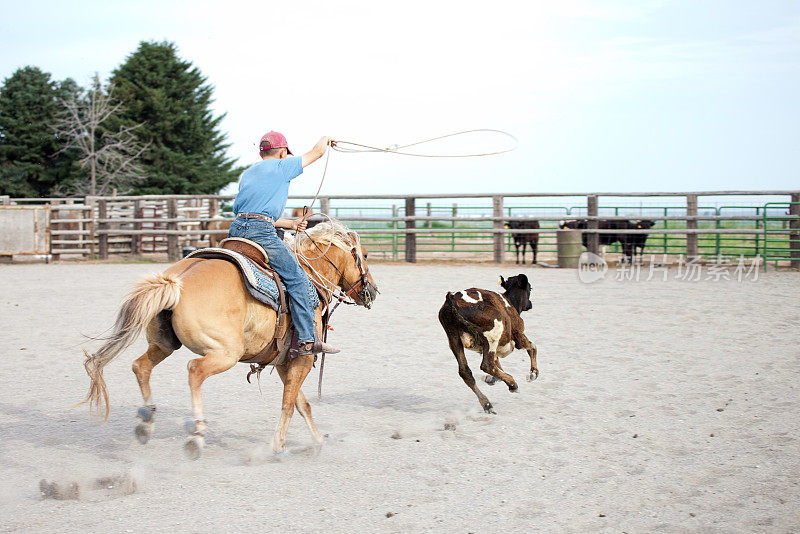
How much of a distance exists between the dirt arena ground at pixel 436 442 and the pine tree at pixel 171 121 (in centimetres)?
3717

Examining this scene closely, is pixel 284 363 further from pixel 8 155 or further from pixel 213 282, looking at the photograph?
pixel 8 155

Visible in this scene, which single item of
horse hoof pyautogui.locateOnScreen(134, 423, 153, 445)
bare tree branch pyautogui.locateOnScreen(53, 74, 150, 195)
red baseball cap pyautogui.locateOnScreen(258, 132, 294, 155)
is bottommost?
horse hoof pyautogui.locateOnScreen(134, 423, 153, 445)

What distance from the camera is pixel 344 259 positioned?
5.77 m

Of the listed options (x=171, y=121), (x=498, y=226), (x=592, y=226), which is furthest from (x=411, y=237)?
(x=171, y=121)

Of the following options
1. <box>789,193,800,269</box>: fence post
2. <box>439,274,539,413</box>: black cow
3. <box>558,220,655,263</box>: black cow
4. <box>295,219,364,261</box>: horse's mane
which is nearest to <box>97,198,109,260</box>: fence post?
<box>558,220,655,263</box>: black cow

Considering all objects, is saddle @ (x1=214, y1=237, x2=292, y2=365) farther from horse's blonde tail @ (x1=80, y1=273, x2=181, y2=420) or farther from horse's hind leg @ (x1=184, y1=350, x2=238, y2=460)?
horse's blonde tail @ (x1=80, y1=273, x2=181, y2=420)

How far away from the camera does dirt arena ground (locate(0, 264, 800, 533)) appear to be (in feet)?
12.8

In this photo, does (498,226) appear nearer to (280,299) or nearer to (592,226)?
(592,226)

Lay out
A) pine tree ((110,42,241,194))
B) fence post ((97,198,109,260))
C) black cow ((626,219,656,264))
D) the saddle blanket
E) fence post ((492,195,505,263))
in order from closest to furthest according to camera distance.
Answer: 1. the saddle blanket
2. black cow ((626,219,656,264))
3. fence post ((492,195,505,263))
4. fence post ((97,198,109,260))
5. pine tree ((110,42,241,194))

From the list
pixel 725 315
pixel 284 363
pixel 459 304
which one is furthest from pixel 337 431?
pixel 725 315

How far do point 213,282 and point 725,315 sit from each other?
8601mm

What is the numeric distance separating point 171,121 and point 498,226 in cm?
3195

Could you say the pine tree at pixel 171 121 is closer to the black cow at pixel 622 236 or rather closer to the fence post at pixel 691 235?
the black cow at pixel 622 236

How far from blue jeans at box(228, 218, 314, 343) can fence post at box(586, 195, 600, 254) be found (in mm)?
15164
